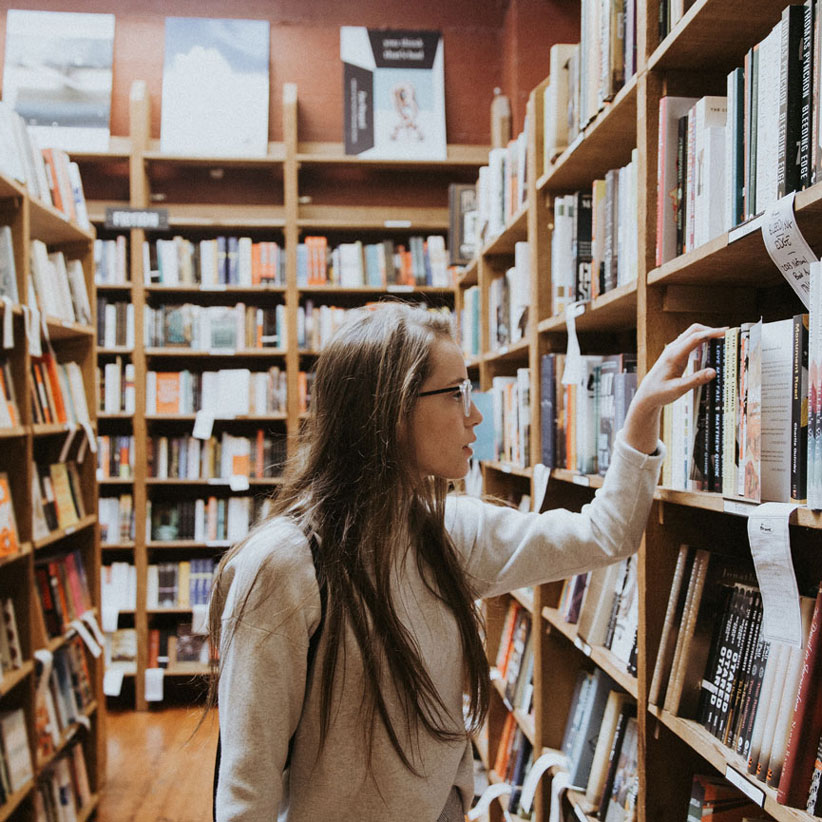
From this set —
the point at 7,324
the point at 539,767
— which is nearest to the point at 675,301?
the point at 539,767

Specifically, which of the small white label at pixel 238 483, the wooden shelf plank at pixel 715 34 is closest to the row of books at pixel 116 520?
the small white label at pixel 238 483

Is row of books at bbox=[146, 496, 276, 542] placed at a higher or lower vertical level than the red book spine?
lower

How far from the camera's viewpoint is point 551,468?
195cm

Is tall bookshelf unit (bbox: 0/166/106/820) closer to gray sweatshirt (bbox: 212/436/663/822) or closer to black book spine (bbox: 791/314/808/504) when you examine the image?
gray sweatshirt (bbox: 212/436/663/822)

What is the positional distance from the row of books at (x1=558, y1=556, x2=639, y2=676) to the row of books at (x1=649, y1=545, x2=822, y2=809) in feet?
0.62

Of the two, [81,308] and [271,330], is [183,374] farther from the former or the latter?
[81,308]

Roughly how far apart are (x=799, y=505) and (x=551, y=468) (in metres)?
1.04

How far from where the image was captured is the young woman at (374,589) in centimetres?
107

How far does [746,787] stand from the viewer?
100cm

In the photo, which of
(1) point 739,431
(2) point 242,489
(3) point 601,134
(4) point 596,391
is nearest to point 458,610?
(1) point 739,431

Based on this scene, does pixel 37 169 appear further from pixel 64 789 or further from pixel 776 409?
A: pixel 776 409

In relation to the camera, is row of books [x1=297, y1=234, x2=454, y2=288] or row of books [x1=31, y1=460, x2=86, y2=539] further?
row of books [x1=297, y1=234, x2=454, y2=288]

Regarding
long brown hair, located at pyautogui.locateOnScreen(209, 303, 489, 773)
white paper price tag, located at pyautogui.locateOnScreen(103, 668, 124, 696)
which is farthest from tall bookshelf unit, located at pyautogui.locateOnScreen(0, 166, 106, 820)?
long brown hair, located at pyautogui.locateOnScreen(209, 303, 489, 773)

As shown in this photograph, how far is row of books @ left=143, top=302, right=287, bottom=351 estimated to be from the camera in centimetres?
438
